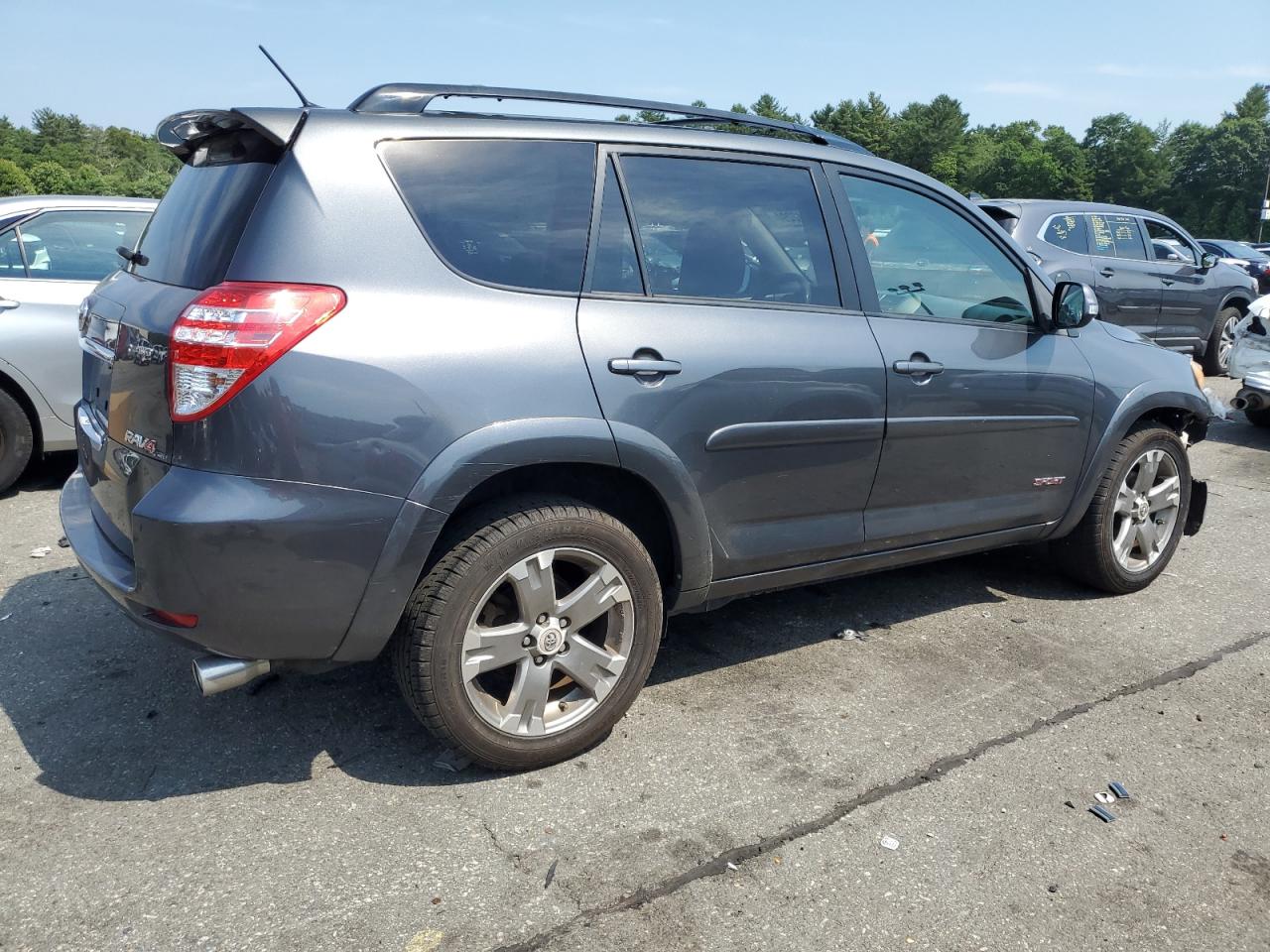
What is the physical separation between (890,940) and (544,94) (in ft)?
8.53

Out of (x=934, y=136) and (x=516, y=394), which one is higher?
(x=934, y=136)

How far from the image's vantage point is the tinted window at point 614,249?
3053mm

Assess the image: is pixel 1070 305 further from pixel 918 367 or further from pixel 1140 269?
pixel 1140 269

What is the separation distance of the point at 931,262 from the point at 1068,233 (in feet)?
21.3

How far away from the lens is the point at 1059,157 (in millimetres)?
103438

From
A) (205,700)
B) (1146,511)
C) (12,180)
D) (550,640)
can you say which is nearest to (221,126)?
(550,640)

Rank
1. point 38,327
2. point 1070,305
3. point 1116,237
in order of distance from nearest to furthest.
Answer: point 1070,305
point 38,327
point 1116,237

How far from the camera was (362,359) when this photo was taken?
2559mm

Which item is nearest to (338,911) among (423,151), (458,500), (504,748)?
(504,748)

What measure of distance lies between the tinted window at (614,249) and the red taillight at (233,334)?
827mm

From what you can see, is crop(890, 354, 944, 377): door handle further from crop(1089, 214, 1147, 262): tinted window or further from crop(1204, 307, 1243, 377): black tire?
crop(1204, 307, 1243, 377): black tire

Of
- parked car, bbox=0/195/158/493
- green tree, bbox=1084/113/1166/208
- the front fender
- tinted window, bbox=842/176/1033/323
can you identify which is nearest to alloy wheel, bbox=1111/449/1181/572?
the front fender

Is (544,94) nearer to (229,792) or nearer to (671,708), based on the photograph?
(671,708)

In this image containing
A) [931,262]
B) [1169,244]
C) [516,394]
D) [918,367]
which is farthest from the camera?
[1169,244]
